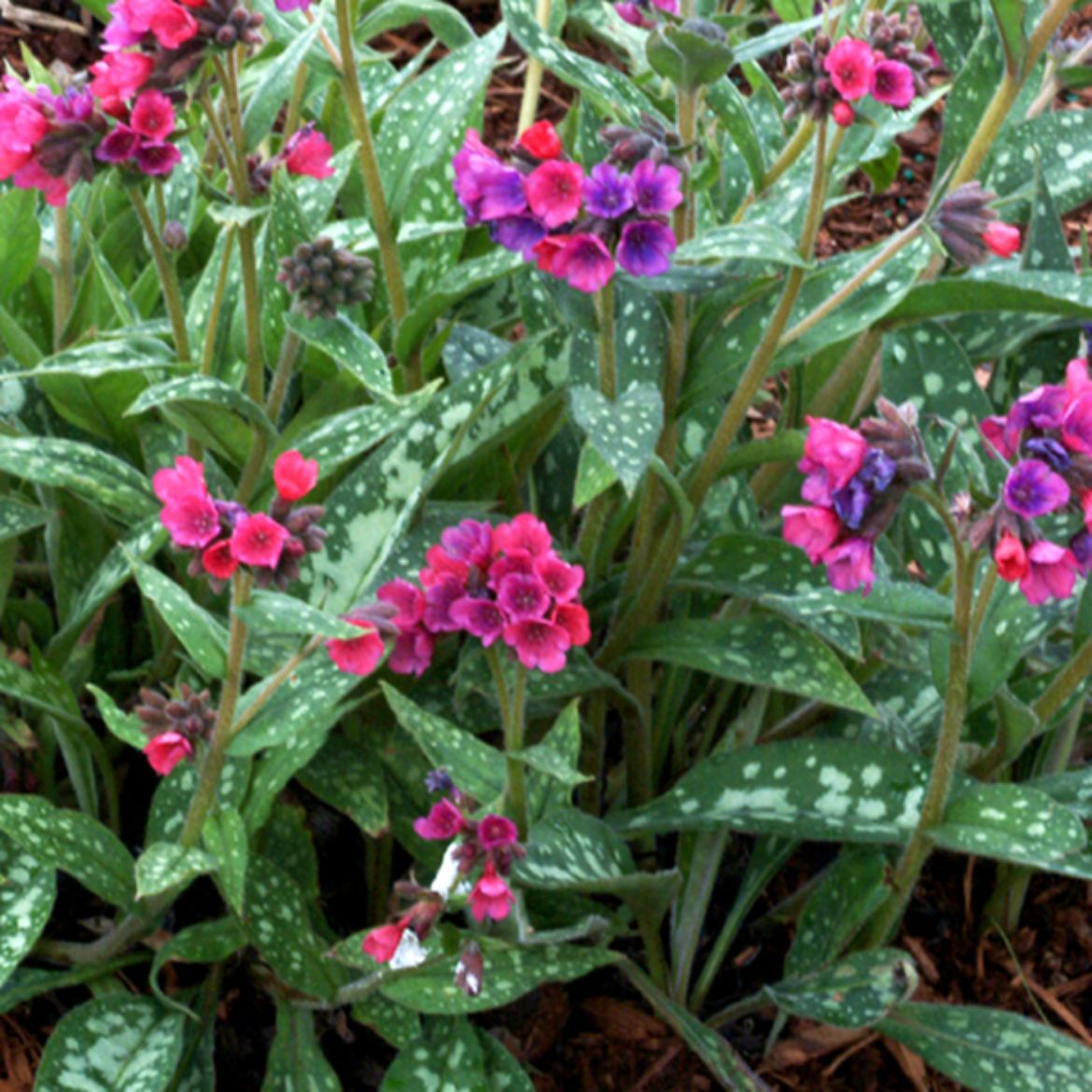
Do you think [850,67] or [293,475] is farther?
[850,67]

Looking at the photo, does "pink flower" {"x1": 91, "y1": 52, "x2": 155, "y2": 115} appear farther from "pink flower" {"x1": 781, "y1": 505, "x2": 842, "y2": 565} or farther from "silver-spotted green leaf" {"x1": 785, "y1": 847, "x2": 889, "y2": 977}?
"silver-spotted green leaf" {"x1": 785, "y1": 847, "x2": 889, "y2": 977}

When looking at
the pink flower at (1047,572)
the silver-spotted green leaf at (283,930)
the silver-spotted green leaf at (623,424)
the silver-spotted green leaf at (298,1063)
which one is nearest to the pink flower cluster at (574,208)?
the silver-spotted green leaf at (623,424)

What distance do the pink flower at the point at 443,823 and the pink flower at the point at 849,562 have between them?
32 cm

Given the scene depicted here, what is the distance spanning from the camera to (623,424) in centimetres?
121

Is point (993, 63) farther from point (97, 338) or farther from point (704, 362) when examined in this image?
point (97, 338)

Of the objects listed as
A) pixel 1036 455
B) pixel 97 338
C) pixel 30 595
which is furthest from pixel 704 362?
pixel 30 595

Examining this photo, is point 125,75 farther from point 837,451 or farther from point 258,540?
point 837,451

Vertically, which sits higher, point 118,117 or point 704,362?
point 118,117

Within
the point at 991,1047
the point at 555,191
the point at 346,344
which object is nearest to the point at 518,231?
the point at 555,191

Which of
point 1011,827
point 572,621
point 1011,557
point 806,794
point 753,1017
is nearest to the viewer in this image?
point 1011,557

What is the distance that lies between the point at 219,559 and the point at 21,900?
0.47m

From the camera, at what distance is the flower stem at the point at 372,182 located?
125cm

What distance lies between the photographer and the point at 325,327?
48.1 inches

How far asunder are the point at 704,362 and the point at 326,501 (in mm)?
372
